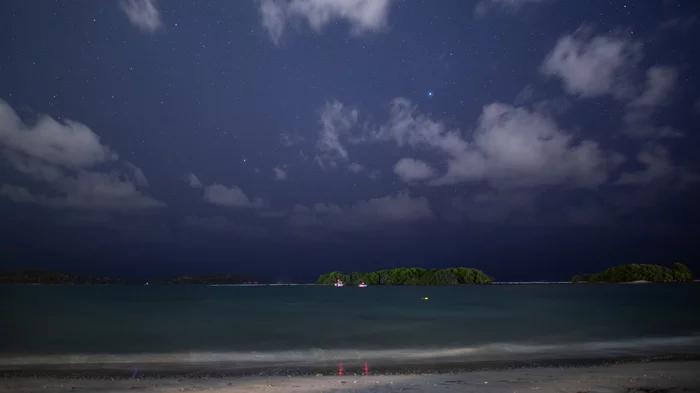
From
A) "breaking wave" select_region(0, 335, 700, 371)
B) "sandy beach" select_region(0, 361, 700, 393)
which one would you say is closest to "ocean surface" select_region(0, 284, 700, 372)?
"breaking wave" select_region(0, 335, 700, 371)

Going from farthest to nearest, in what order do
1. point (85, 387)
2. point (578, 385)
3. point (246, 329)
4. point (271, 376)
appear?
point (246, 329), point (271, 376), point (85, 387), point (578, 385)

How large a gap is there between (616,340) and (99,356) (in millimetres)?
37379

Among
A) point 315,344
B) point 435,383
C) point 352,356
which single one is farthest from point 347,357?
point 435,383

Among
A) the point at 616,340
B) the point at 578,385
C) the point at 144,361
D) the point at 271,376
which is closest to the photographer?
the point at 578,385

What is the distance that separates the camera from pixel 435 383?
18.0 meters

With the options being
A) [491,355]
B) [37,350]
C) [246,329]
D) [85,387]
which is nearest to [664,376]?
[491,355]

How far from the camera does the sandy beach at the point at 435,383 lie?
1653 centimetres

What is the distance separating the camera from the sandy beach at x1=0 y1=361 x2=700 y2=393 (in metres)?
16.5

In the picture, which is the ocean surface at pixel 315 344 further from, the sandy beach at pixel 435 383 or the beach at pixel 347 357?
the sandy beach at pixel 435 383

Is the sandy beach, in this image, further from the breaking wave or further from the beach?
the breaking wave

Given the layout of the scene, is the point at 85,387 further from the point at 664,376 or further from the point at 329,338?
the point at 329,338

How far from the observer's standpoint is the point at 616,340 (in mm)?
39094

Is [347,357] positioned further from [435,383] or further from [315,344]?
[435,383]

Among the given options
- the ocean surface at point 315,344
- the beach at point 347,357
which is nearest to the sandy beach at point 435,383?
the beach at point 347,357
